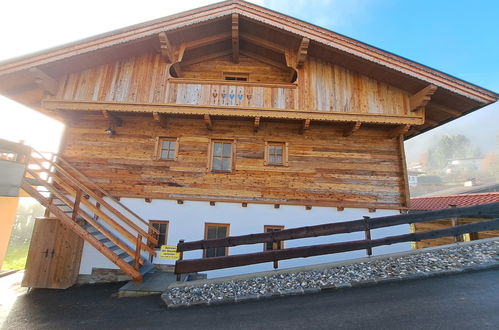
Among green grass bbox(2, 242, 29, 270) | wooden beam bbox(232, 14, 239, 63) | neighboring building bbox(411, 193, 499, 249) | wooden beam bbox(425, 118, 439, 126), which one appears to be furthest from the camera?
green grass bbox(2, 242, 29, 270)

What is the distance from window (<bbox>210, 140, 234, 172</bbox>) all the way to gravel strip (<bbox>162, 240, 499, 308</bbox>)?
4.23 metres

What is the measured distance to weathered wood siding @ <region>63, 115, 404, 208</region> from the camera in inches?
345

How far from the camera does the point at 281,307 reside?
4641 millimetres

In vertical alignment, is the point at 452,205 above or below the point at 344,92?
below

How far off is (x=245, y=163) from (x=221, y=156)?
3.26 feet

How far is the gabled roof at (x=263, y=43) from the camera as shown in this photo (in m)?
8.04

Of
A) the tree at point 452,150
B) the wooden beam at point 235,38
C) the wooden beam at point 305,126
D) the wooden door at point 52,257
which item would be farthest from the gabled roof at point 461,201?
the tree at point 452,150

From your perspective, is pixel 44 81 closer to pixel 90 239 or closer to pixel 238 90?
pixel 90 239

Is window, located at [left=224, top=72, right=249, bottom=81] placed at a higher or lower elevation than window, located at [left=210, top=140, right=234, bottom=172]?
higher

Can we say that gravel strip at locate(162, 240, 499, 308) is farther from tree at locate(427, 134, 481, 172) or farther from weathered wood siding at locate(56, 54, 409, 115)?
tree at locate(427, 134, 481, 172)

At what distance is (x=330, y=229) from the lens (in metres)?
6.26

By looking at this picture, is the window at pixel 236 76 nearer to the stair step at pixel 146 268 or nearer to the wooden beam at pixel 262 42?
the wooden beam at pixel 262 42

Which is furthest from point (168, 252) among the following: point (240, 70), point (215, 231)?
point (240, 70)

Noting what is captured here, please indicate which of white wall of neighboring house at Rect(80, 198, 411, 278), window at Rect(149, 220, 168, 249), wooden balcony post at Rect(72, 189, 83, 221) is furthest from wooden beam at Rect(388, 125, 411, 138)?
wooden balcony post at Rect(72, 189, 83, 221)
